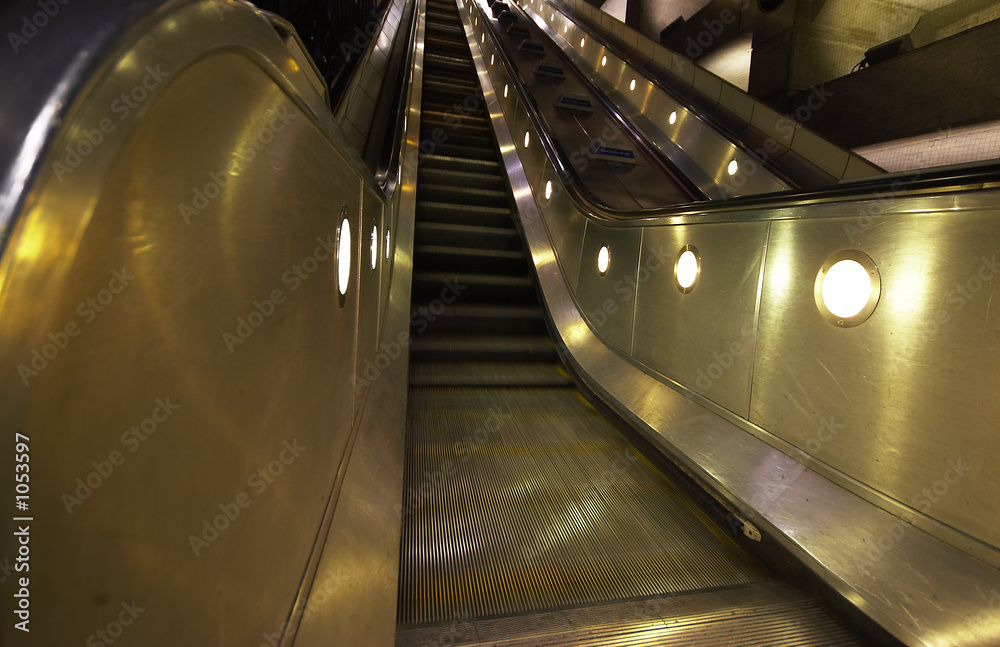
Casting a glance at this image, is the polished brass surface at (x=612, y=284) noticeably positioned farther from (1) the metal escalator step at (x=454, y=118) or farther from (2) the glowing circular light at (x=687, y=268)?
(1) the metal escalator step at (x=454, y=118)

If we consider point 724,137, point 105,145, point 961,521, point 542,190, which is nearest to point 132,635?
point 105,145

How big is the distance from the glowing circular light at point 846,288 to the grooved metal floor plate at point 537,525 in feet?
3.00

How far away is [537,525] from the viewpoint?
5.97 feet

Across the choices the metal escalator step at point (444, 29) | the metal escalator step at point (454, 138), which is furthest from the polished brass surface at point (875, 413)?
the metal escalator step at point (444, 29)

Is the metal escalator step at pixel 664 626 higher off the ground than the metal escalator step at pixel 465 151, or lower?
lower

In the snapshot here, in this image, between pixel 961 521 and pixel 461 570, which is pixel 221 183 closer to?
pixel 461 570

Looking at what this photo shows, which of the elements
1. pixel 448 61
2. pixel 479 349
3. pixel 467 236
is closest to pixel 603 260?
pixel 479 349

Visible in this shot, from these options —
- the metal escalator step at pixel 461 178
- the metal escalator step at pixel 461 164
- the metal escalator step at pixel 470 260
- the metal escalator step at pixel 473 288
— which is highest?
the metal escalator step at pixel 461 164

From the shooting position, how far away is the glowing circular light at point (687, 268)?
2398 millimetres

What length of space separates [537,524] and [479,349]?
165cm

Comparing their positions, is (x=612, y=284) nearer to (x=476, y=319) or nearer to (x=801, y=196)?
(x=476, y=319)

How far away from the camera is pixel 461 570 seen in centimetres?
158

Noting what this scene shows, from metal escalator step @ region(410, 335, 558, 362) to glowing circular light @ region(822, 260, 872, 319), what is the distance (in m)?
1.98

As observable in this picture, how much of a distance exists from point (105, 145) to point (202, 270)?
223 mm
